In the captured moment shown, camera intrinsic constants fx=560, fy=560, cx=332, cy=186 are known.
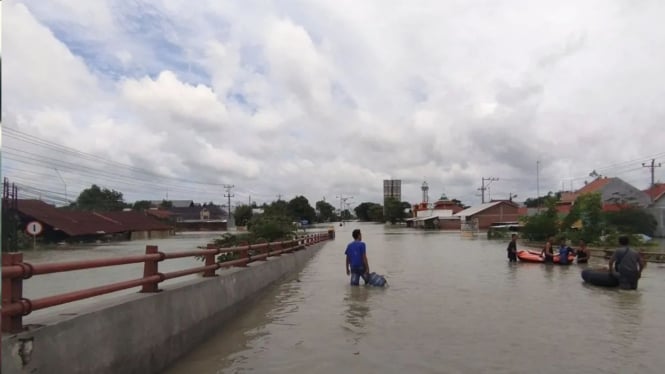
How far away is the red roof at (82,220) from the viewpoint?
198 ft

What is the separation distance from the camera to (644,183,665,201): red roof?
6338cm

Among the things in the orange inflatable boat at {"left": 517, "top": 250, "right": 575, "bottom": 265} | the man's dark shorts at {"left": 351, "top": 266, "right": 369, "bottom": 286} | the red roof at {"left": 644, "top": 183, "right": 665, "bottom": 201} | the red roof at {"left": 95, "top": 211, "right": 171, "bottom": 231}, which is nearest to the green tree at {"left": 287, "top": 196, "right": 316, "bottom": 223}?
the red roof at {"left": 95, "top": 211, "right": 171, "bottom": 231}

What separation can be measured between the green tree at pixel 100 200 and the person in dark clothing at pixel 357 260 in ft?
427

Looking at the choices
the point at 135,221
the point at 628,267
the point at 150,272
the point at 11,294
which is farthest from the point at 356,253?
the point at 135,221

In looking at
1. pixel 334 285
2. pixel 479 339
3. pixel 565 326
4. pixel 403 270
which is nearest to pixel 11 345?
pixel 479 339

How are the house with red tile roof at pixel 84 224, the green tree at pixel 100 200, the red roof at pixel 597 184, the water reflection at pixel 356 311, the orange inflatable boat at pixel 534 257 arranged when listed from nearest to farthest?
the water reflection at pixel 356 311
the orange inflatable boat at pixel 534 257
the house with red tile roof at pixel 84 224
the red roof at pixel 597 184
the green tree at pixel 100 200

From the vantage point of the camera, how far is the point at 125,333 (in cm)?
595

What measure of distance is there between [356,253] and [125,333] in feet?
32.1

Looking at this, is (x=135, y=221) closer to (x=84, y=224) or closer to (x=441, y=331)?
(x=84, y=224)

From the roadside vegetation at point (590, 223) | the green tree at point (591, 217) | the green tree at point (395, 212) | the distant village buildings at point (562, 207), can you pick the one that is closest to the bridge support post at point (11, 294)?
the roadside vegetation at point (590, 223)

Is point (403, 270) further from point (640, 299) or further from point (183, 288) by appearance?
point (183, 288)

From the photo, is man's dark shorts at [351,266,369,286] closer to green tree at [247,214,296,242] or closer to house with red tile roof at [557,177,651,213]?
green tree at [247,214,296,242]

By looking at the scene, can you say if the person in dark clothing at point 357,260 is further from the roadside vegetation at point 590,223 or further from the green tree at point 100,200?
the green tree at point 100,200

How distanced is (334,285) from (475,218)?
276ft
